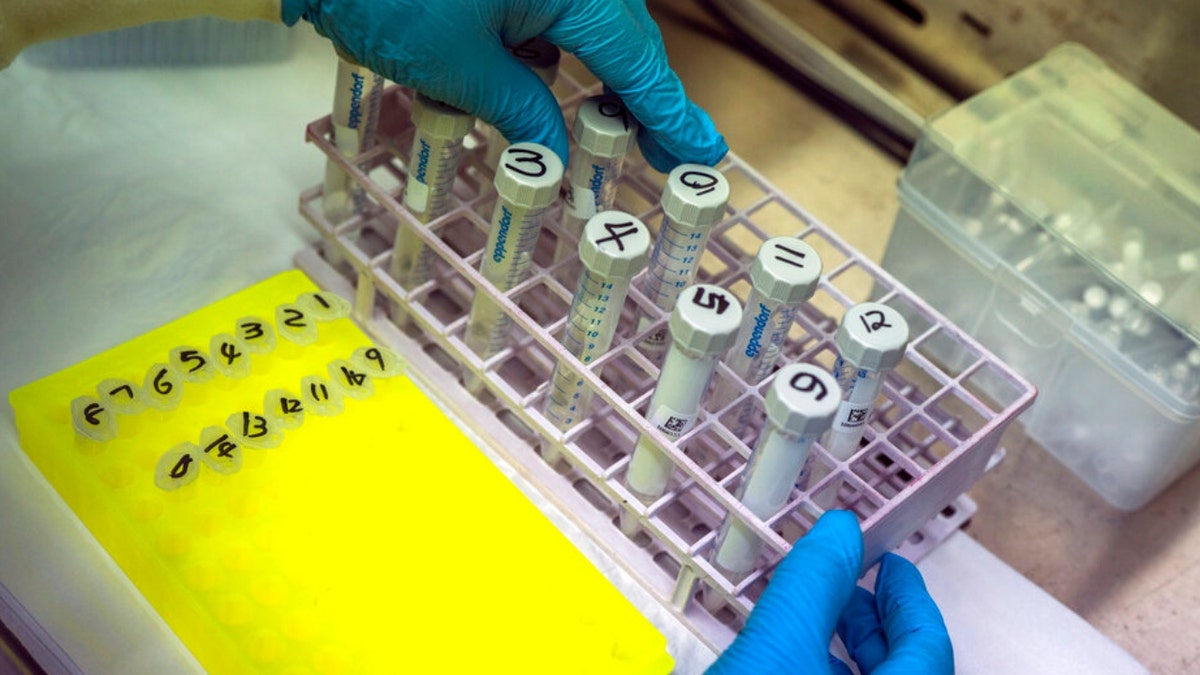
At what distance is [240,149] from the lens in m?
1.45

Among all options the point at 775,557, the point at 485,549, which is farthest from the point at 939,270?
the point at 485,549

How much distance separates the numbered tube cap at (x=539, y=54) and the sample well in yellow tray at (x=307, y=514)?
31cm

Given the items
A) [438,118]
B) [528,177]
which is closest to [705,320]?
[528,177]

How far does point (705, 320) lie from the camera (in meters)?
0.97

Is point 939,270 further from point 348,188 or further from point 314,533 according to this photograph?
point 314,533

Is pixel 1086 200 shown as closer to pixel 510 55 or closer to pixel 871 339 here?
pixel 871 339

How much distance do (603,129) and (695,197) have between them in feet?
0.35

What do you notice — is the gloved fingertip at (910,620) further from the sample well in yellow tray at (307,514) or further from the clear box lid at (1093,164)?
the clear box lid at (1093,164)

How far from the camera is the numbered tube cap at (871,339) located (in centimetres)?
100

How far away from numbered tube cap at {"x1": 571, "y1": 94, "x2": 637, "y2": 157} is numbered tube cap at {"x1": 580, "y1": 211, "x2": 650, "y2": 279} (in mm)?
87

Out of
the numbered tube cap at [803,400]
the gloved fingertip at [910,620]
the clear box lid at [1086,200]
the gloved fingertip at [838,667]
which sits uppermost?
the numbered tube cap at [803,400]

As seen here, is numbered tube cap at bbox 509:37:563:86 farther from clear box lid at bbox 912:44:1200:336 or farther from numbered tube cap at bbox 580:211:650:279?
clear box lid at bbox 912:44:1200:336

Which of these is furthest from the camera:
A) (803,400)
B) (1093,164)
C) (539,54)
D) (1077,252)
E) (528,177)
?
(1093,164)

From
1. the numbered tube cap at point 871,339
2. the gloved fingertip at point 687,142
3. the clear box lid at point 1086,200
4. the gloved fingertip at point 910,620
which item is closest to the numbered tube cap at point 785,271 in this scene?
the numbered tube cap at point 871,339
